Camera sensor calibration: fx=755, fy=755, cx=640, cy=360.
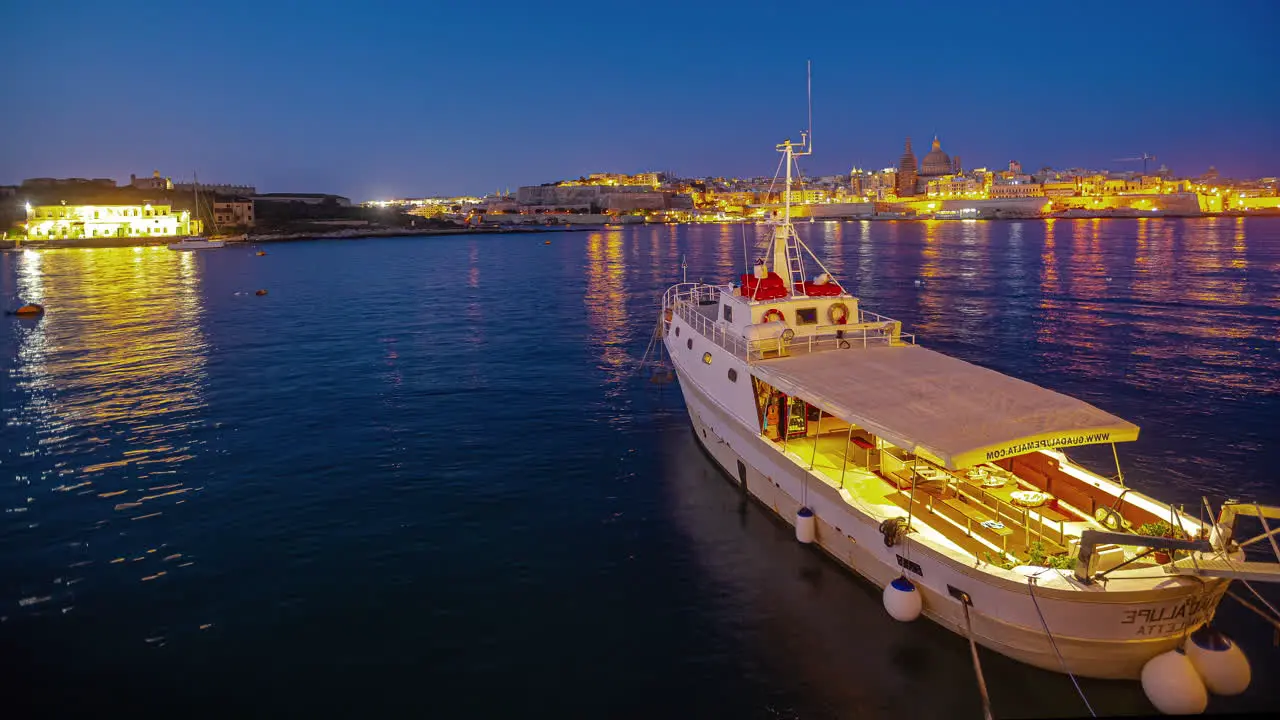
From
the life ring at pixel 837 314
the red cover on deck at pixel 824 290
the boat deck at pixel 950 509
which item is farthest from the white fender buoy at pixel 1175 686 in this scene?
the red cover on deck at pixel 824 290

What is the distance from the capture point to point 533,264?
90.9 m

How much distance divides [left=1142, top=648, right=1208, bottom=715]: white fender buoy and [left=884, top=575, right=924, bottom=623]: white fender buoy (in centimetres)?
294

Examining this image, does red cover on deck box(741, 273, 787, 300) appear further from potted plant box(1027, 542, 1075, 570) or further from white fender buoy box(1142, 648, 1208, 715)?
white fender buoy box(1142, 648, 1208, 715)

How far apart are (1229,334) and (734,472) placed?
1251 inches

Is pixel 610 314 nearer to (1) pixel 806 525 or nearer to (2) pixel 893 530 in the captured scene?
(1) pixel 806 525

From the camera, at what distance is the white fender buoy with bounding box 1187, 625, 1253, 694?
351 inches

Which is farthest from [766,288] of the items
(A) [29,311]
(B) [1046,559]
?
(A) [29,311]

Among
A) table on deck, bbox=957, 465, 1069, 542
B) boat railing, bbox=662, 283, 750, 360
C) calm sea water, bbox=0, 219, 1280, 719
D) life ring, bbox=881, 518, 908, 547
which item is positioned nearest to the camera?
calm sea water, bbox=0, 219, 1280, 719

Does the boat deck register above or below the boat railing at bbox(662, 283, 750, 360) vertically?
below

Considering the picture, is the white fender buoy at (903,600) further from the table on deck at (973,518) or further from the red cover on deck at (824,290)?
the red cover on deck at (824,290)

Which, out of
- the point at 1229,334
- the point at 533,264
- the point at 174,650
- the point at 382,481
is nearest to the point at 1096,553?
the point at 174,650

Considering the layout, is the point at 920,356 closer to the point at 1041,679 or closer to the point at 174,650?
the point at 1041,679

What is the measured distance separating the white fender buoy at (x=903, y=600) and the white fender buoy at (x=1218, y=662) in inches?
131

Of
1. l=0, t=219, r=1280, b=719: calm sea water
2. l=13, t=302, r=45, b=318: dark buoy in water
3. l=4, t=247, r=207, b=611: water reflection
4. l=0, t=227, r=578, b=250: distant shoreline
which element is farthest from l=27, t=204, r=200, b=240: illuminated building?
l=0, t=219, r=1280, b=719: calm sea water
